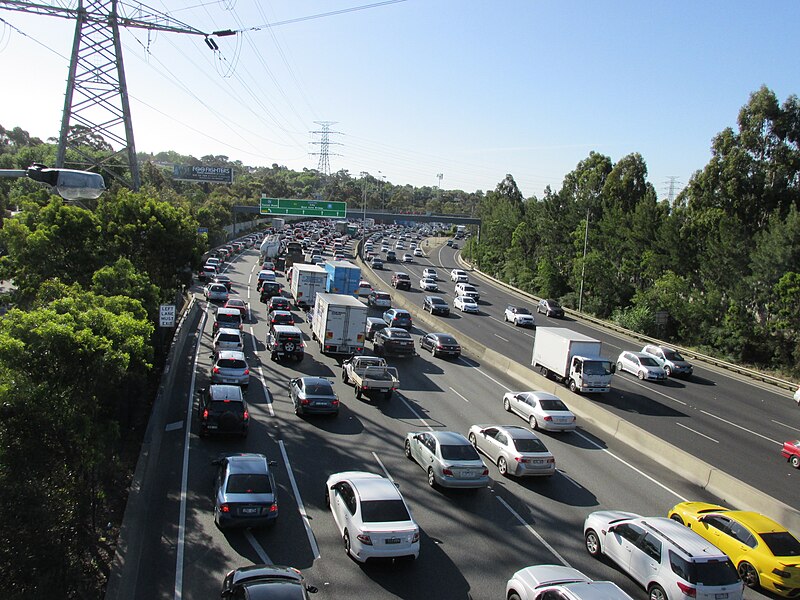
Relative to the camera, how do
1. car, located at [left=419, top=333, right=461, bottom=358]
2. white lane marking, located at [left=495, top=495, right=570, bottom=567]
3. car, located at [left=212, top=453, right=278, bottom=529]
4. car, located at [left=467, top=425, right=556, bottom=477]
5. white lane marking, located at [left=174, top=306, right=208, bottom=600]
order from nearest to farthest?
white lane marking, located at [left=174, top=306, right=208, bottom=600] < car, located at [left=212, top=453, right=278, bottom=529] < white lane marking, located at [left=495, top=495, right=570, bottom=567] < car, located at [left=467, top=425, right=556, bottom=477] < car, located at [left=419, top=333, right=461, bottom=358]

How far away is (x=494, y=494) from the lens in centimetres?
1689

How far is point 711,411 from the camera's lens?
29.6m

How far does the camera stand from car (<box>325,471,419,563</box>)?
12000 mm

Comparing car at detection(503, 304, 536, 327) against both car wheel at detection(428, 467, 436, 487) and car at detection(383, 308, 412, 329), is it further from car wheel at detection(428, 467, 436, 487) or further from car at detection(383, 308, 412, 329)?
car wheel at detection(428, 467, 436, 487)

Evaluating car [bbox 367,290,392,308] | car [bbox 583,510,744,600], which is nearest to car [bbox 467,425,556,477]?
car [bbox 583,510,744,600]

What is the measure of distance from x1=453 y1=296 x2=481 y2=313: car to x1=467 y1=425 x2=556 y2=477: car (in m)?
35.6

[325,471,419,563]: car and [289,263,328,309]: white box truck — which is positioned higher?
[289,263,328,309]: white box truck

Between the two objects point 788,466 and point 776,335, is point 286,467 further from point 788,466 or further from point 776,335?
point 776,335

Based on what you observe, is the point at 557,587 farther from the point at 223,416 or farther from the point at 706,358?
the point at 706,358

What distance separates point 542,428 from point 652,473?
4291mm

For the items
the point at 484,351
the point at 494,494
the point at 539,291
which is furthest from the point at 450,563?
the point at 539,291

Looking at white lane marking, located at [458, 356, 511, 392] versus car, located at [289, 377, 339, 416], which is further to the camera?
white lane marking, located at [458, 356, 511, 392]

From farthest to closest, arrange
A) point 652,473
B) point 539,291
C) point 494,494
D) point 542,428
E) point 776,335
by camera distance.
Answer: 1. point 539,291
2. point 776,335
3. point 542,428
4. point 652,473
5. point 494,494

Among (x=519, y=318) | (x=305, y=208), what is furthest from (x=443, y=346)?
(x=305, y=208)
